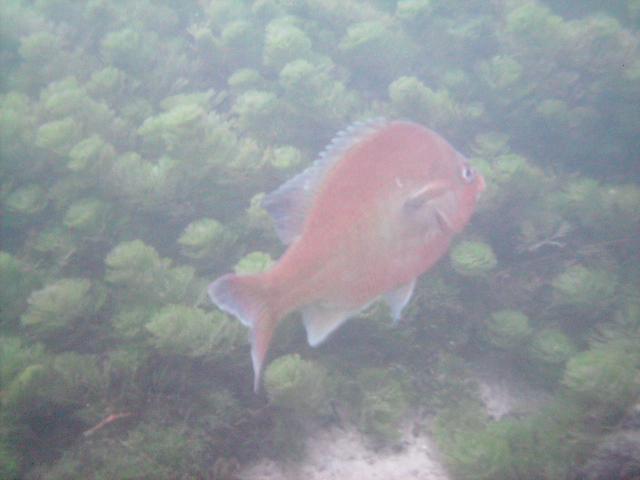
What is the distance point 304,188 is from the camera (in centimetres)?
213

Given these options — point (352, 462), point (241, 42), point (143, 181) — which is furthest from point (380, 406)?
point (241, 42)

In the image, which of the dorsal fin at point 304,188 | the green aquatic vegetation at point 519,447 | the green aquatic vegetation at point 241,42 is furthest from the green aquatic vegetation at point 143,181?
the green aquatic vegetation at point 519,447

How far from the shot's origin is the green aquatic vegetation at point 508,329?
392 cm

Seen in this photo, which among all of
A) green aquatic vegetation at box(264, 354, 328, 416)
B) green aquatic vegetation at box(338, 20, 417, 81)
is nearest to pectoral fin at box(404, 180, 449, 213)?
green aquatic vegetation at box(264, 354, 328, 416)

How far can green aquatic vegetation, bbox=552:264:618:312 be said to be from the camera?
4109 millimetres

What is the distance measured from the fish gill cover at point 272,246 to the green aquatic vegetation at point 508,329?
0.10ft

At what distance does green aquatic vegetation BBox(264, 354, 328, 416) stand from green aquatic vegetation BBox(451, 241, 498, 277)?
1587 millimetres

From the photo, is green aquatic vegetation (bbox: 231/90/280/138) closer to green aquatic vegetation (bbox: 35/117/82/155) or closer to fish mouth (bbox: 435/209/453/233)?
green aquatic vegetation (bbox: 35/117/82/155)

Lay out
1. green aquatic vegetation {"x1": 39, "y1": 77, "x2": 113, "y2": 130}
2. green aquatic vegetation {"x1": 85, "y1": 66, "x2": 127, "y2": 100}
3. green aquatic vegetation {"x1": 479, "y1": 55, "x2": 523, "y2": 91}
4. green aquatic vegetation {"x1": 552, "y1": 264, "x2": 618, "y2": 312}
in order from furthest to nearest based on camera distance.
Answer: green aquatic vegetation {"x1": 479, "y1": 55, "x2": 523, "y2": 91} < green aquatic vegetation {"x1": 85, "y1": 66, "x2": 127, "y2": 100} < green aquatic vegetation {"x1": 39, "y1": 77, "x2": 113, "y2": 130} < green aquatic vegetation {"x1": 552, "y1": 264, "x2": 618, "y2": 312}

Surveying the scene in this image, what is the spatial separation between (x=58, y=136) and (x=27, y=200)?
700 millimetres

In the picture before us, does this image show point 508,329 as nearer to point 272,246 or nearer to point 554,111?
point 272,246

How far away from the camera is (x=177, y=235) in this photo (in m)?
4.48

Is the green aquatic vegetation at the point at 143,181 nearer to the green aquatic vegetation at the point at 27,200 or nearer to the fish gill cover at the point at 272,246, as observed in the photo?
the fish gill cover at the point at 272,246

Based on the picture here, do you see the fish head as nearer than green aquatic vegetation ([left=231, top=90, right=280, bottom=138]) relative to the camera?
Yes
